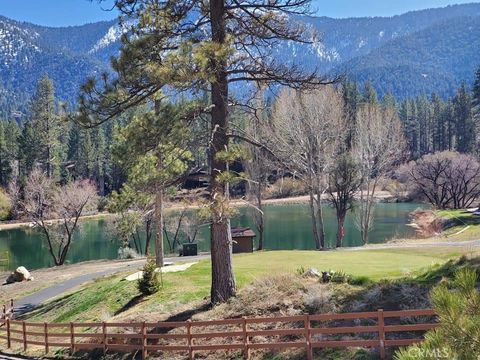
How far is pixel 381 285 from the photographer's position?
13797 mm

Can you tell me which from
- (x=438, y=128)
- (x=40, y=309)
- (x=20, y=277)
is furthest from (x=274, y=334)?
(x=438, y=128)

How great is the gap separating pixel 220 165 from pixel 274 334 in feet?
17.0

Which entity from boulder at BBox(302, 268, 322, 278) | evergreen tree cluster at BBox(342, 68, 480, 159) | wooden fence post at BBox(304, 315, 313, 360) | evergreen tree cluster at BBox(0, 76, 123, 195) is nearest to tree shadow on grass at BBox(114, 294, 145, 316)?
boulder at BBox(302, 268, 322, 278)

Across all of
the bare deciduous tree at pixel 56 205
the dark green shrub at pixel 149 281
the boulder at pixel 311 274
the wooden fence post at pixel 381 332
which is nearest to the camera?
the wooden fence post at pixel 381 332

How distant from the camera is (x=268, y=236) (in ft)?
183

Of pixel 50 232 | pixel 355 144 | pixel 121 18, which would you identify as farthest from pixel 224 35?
pixel 50 232

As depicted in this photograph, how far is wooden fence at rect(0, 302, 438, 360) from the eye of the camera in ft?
33.3

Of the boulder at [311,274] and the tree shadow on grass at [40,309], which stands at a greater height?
the boulder at [311,274]

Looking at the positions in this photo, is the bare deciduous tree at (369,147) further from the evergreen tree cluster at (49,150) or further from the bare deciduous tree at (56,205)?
the evergreen tree cluster at (49,150)

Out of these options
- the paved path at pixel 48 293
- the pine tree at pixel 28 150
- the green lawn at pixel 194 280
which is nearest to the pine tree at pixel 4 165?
the pine tree at pixel 28 150

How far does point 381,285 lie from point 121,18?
10531mm

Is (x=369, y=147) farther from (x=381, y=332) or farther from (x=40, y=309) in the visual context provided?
(x=381, y=332)

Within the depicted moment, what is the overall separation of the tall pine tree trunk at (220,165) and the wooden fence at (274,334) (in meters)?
1.56

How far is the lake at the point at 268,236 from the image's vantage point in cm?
5041
